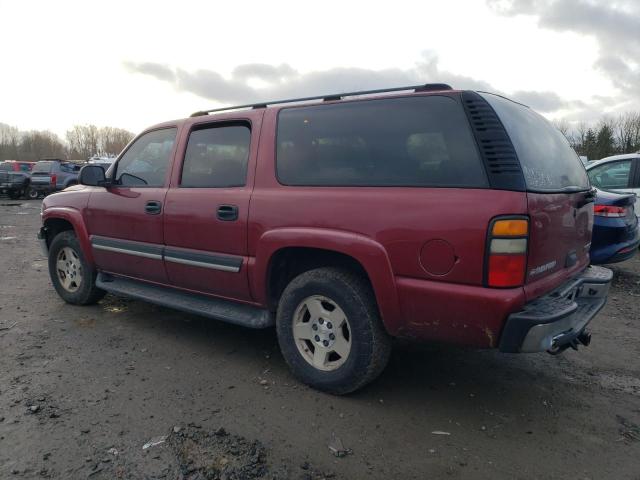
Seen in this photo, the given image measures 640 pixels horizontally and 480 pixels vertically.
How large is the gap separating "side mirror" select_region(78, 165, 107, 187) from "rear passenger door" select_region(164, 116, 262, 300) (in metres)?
0.93

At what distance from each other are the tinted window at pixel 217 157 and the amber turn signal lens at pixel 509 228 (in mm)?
1842

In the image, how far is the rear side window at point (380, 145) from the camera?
2633 millimetres

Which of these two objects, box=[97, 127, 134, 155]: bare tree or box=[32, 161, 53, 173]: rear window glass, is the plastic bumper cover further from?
box=[97, 127, 134, 155]: bare tree

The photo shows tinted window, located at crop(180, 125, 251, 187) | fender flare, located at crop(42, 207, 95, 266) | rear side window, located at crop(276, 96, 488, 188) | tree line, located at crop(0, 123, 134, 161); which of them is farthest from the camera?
tree line, located at crop(0, 123, 134, 161)

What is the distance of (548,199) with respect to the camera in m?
2.62

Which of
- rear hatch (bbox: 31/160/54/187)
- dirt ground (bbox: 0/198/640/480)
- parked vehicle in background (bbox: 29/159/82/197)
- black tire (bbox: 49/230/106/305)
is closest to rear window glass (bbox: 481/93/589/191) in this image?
dirt ground (bbox: 0/198/640/480)

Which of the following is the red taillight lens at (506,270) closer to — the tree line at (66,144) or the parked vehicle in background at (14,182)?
the parked vehicle in background at (14,182)

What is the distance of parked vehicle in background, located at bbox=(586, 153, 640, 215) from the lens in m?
7.82

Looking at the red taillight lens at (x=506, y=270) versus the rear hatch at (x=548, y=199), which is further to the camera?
the rear hatch at (x=548, y=199)

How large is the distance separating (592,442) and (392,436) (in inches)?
43.2

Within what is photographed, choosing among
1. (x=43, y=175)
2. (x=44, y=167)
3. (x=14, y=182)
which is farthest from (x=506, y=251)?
(x=14, y=182)

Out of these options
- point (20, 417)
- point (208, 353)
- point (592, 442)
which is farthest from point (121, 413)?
point (592, 442)

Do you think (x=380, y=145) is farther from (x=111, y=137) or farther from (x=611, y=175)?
(x=111, y=137)

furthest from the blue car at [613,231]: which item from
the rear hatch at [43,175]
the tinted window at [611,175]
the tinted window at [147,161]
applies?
the rear hatch at [43,175]
